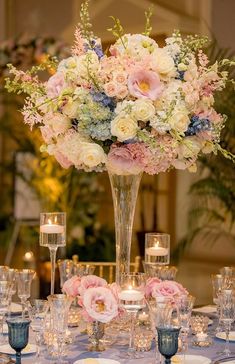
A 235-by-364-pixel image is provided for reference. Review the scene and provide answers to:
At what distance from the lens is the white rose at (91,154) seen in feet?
9.07

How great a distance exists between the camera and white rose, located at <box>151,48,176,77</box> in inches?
109

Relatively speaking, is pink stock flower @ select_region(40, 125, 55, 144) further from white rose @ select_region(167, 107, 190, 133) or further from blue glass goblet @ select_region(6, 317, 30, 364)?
blue glass goblet @ select_region(6, 317, 30, 364)

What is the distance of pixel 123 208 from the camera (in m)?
2.98

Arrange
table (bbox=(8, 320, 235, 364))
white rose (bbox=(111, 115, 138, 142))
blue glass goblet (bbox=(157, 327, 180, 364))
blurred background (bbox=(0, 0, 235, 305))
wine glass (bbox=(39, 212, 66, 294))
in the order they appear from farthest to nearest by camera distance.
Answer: blurred background (bbox=(0, 0, 235, 305)) → wine glass (bbox=(39, 212, 66, 294)) → white rose (bbox=(111, 115, 138, 142)) → table (bbox=(8, 320, 235, 364)) → blue glass goblet (bbox=(157, 327, 180, 364))

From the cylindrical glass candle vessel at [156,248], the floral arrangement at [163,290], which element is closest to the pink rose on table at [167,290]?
the floral arrangement at [163,290]

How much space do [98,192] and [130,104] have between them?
4.08 metres

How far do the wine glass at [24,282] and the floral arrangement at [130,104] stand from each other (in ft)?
1.44

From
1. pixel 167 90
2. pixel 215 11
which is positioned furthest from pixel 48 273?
pixel 167 90

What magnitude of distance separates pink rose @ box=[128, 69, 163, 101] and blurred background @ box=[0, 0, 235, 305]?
3.26 metres

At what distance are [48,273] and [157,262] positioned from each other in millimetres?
2686

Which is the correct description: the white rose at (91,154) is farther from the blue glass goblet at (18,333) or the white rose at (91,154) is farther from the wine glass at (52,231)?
the blue glass goblet at (18,333)

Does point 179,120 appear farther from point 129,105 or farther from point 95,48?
point 95,48

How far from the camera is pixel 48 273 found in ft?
19.1

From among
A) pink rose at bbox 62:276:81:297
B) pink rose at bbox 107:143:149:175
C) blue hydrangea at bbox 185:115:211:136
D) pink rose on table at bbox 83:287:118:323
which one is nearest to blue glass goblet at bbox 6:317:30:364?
pink rose on table at bbox 83:287:118:323
